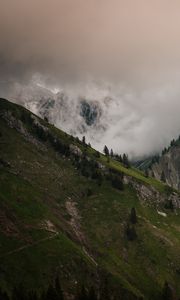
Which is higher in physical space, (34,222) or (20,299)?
(34,222)

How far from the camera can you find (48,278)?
161875mm

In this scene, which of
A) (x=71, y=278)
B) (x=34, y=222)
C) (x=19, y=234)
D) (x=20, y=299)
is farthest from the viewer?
(x=34, y=222)

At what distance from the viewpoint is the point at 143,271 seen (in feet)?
655

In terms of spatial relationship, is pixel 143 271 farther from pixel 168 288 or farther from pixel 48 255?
pixel 48 255

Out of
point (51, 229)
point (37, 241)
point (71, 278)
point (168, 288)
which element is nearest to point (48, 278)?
point (71, 278)

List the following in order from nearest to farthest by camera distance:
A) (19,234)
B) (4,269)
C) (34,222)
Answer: (4,269) → (19,234) → (34,222)

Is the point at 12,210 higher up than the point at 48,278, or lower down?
higher up

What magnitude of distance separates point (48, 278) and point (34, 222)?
1524 inches

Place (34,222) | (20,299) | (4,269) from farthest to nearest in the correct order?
(34,222) → (4,269) → (20,299)

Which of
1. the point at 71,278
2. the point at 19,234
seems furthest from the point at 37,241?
the point at 71,278

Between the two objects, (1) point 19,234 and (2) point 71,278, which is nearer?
(2) point 71,278

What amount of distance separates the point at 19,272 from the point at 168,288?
66.6 meters

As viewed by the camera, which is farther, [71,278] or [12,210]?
[12,210]

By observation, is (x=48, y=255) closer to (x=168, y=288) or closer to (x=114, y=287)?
(x=114, y=287)
